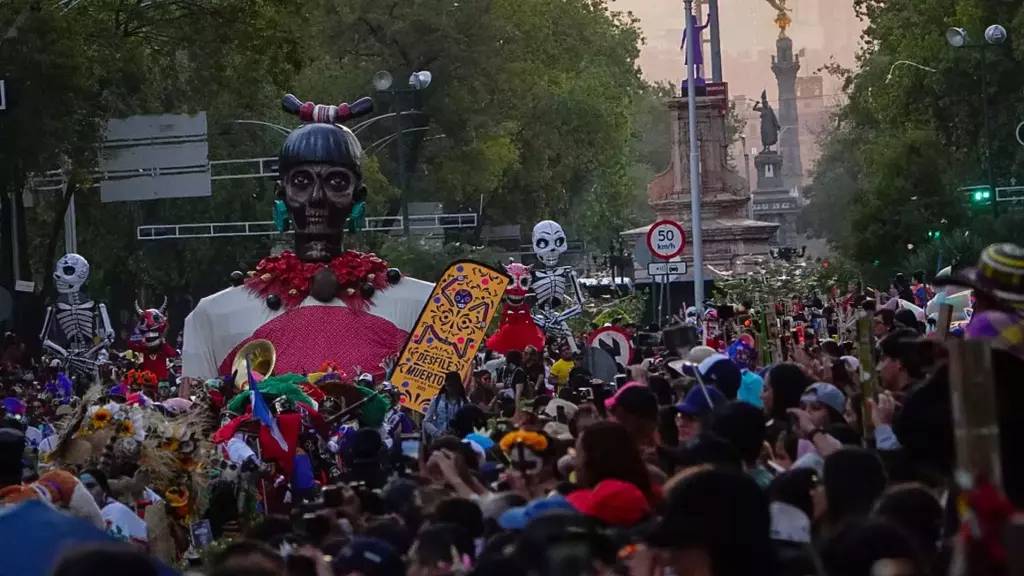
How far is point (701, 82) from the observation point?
60.4 metres

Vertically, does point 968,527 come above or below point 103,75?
below

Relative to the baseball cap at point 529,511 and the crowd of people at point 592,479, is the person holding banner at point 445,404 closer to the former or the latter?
the crowd of people at point 592,479

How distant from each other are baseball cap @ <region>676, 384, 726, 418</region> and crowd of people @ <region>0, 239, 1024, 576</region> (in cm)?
2

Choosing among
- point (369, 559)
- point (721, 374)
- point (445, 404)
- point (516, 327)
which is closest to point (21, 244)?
point (516, 327)

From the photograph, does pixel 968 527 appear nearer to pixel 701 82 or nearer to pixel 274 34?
pixel 274 34

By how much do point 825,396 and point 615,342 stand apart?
14.5 metres

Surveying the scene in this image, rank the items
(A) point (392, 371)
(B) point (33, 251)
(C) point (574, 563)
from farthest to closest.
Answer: (B) point (33, 251) → (A) point (392, 371) → (C) point (574, 563)

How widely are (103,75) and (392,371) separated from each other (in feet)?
55.8

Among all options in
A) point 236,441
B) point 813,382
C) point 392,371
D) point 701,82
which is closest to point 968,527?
point 813,382

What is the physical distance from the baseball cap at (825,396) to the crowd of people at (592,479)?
14 millimetres

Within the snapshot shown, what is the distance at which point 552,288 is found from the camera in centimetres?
3134

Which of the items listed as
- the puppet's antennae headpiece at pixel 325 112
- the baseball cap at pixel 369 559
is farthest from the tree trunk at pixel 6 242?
the baseball cap at pixel 369 559

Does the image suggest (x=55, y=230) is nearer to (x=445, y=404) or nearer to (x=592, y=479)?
(x=445, y=404)

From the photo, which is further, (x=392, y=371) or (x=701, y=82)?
(x=701, y=82)
